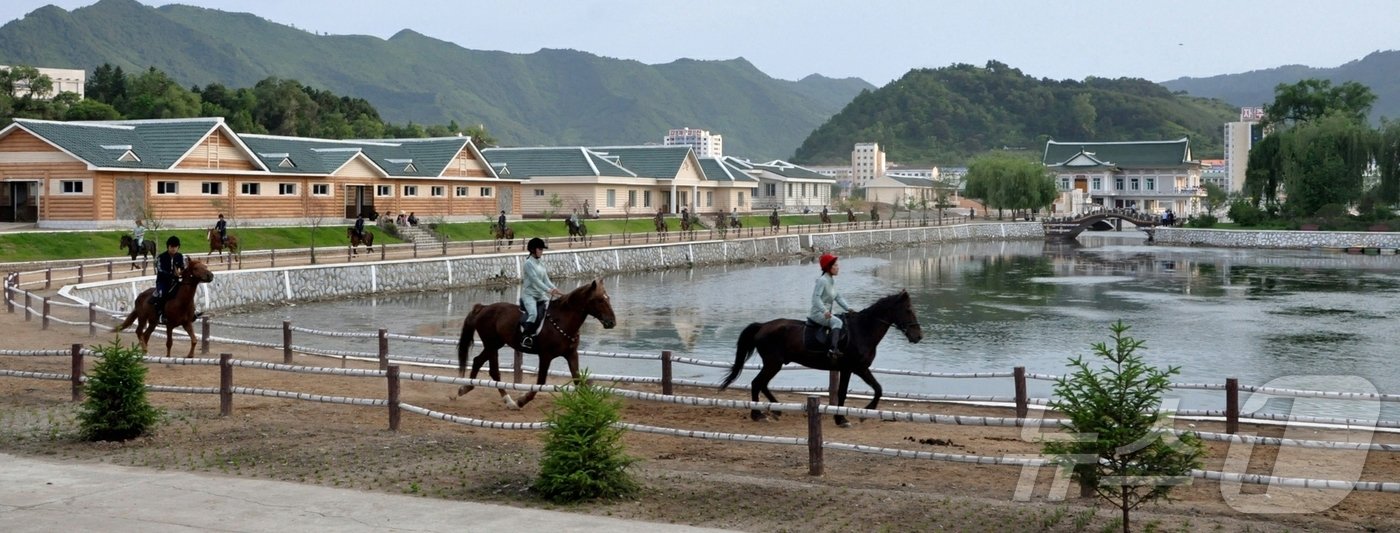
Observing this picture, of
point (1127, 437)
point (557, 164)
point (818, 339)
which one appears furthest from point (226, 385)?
point (557, 164)

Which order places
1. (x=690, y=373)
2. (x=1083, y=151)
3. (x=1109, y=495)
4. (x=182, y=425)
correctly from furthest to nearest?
(x=1083, y=151) < (x=690, y=373) < (x=182, y=425) < (x=1109, y=495)

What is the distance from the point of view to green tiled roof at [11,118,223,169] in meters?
48.1

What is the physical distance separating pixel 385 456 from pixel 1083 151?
134662 millimetres

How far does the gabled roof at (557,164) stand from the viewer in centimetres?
7806

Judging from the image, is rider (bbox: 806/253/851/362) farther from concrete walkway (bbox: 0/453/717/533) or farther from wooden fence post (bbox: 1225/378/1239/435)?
concrete walkway (bbox: 0/453/717/533)

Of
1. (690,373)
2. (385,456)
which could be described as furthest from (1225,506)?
(690,373)

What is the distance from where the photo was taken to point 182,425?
14.3 m

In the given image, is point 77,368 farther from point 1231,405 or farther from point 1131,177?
point 1131,177

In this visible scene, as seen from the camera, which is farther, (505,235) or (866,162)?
(866,162)

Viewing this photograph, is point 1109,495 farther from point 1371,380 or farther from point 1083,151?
point 1083,151

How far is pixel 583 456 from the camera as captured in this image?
1048 centimetres

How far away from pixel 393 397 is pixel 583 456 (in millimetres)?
4093

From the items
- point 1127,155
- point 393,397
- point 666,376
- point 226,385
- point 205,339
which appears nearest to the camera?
point 393,397

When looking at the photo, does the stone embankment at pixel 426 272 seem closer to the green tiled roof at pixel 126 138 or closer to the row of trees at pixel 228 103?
the green tiled roof at pixel 126 138
